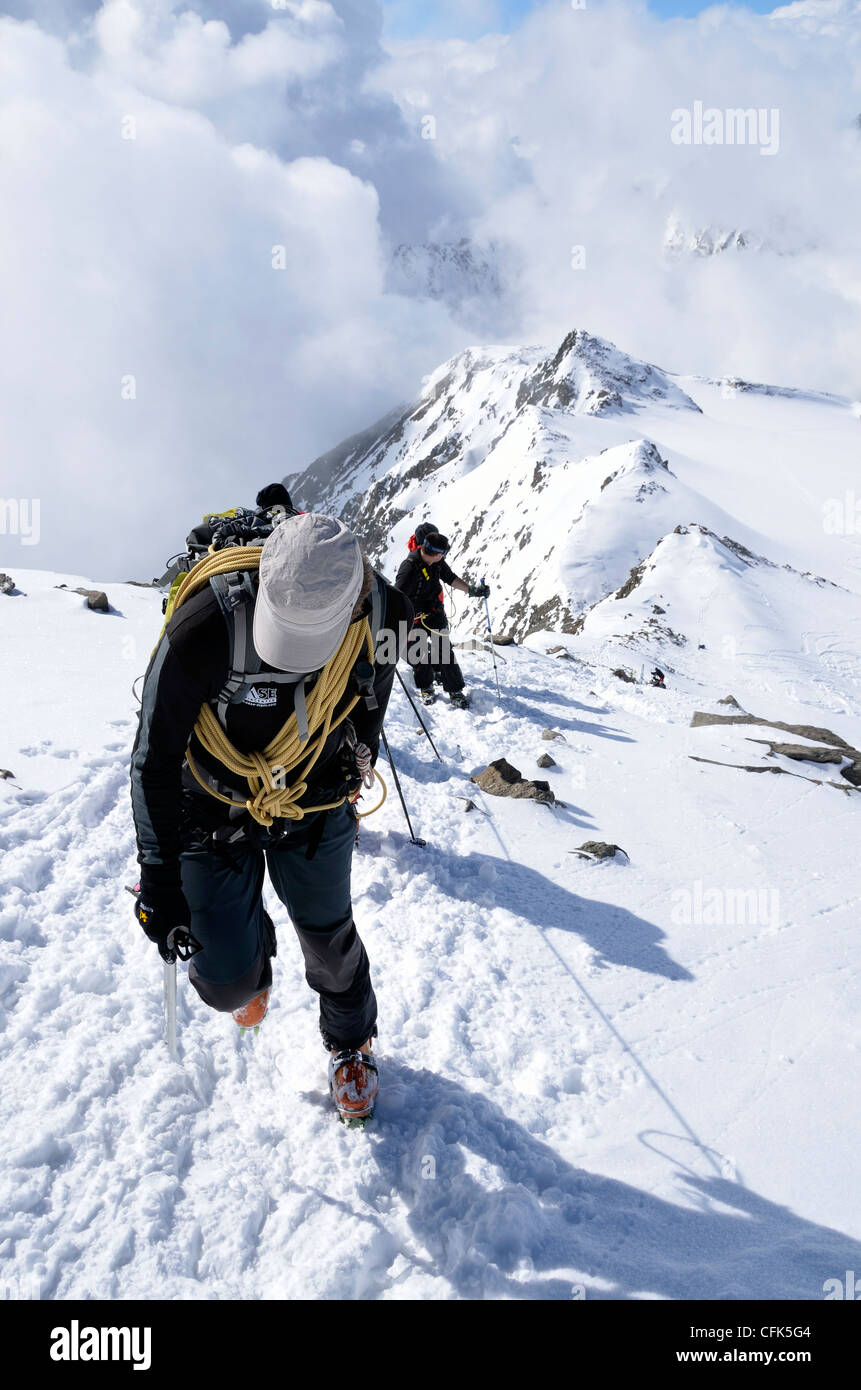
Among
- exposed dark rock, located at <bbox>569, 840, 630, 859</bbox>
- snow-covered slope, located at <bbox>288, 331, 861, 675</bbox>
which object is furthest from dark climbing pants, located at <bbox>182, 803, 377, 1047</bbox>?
snow-covered slope, located at <bbox>288, 331, 861, 675</bbox>

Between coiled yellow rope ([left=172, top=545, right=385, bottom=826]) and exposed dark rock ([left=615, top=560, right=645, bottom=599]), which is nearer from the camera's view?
coiled yellow rope ([left=172, top=545, right=385, bottom=826])

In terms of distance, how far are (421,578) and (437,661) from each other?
1.16m

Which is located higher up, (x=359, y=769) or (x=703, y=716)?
(x=359, y=769)

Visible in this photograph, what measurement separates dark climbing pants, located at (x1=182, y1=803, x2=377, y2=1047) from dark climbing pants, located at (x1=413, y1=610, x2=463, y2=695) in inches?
254

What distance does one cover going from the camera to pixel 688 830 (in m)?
6.85

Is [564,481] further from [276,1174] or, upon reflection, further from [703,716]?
[276,1174]

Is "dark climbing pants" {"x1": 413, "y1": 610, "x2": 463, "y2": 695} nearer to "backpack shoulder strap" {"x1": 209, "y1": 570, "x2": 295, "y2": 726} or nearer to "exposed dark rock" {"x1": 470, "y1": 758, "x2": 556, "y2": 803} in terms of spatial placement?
"exposed dark rock" {"x1": 470, "y1": 758, "x2": 556, "y2": 803}

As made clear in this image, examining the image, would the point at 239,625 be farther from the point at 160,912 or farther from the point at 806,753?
the point at 806,753

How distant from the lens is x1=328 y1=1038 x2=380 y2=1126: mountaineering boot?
351cm

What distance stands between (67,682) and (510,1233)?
7037mm

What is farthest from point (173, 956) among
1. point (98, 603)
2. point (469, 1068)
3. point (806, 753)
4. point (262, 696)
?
point (98, 603)

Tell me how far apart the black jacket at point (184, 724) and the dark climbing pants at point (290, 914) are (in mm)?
205

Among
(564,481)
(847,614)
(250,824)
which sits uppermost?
(564,481)
